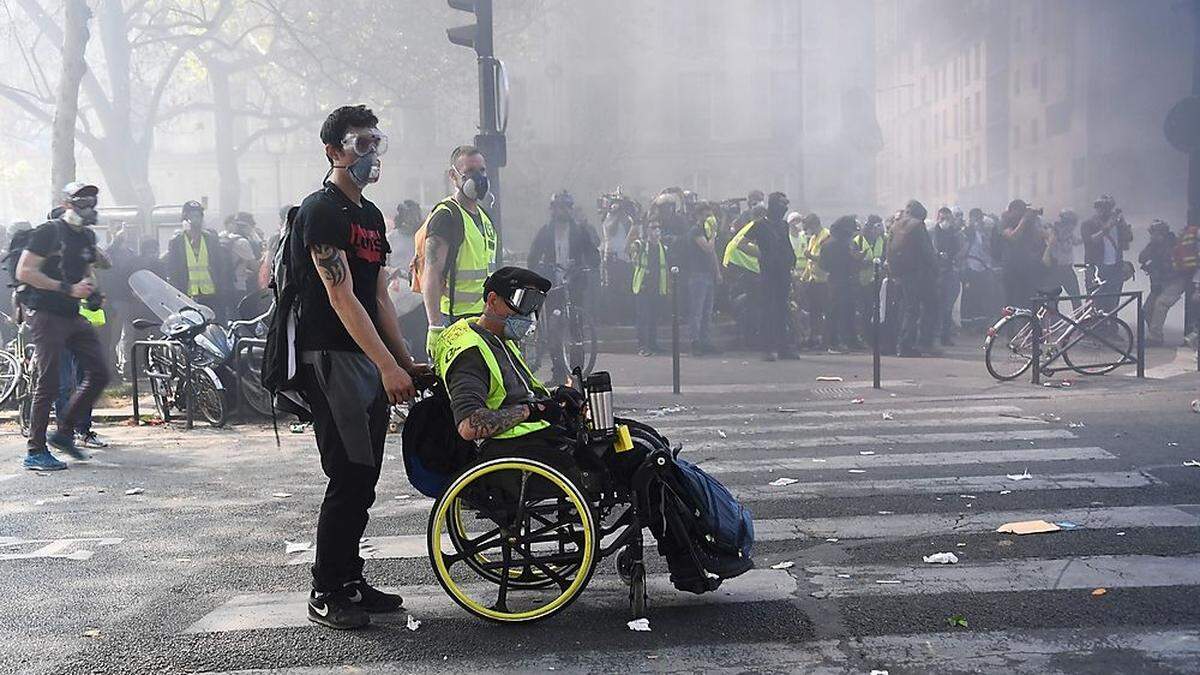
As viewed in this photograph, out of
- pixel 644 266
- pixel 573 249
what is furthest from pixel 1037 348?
pixel 644 266

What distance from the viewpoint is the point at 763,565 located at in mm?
5375

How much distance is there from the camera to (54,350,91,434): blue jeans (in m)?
9.32

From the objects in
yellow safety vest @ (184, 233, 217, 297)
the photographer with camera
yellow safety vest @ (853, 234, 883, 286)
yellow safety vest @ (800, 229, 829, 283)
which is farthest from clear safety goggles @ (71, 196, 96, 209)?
the photographer with camera

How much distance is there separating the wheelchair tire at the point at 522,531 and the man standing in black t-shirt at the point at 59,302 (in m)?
4.93

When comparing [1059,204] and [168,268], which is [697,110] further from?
[168,268]

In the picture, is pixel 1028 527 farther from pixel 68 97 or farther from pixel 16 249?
pixel 68 97

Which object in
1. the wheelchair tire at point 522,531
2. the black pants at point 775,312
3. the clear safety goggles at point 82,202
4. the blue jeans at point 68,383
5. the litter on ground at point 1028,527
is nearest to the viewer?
the wheelchair tire at point 522,531

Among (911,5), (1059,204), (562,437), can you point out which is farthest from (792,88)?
(562,437)

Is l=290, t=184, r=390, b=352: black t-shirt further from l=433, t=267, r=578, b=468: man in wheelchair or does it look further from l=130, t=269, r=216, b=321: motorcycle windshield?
l=130, t=269, r=216, b=321: motorcycle windshield

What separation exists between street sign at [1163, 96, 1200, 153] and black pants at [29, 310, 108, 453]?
13110mm

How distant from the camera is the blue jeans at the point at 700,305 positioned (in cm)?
1578

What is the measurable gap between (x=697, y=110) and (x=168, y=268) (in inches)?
1624

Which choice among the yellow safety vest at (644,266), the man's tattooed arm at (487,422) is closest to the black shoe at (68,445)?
the man's tattooed arm at (487,422)

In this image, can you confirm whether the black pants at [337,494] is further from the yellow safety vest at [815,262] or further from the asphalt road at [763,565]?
the yellow safety vest at [815,262]
